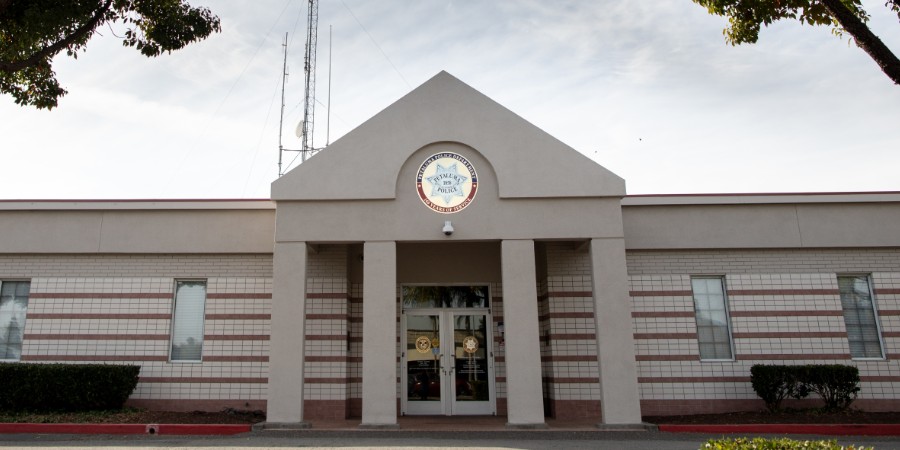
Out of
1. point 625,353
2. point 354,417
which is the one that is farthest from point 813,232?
point 354,417

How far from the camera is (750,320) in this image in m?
14.1

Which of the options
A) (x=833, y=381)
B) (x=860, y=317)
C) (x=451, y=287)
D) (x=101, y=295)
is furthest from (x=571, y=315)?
(x=101, y=295)

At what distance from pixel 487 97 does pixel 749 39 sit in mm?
4882

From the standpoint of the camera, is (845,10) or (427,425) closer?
(845,10)

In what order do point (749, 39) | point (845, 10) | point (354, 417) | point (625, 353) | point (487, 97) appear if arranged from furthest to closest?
1. point (354, 417)
2. point (487, 97)
3. point (625, 353)
4. point (749, 39)
5. point (845, 10)

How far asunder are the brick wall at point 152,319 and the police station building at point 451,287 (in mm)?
38

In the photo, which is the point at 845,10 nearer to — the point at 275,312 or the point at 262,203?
the point at 275,312

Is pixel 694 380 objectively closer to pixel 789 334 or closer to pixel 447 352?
pixel 789 334

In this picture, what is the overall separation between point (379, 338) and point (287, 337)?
5.47ft

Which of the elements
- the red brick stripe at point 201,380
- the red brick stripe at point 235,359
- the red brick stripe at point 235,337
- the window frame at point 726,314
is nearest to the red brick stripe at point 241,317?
the red brick stripe at point 235,337

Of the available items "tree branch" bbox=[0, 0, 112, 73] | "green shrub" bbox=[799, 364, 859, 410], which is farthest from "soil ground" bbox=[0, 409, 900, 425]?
"tree branch" bbox=[0, 0, 112, 73]

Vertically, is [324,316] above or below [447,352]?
above

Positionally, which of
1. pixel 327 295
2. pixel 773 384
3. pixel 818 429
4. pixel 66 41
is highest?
pixel 66 41

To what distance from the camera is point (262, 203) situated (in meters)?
14.5
